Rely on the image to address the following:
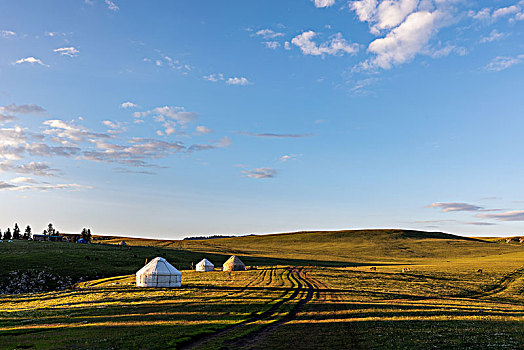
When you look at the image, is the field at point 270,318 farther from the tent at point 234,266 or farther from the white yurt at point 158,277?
the tent at point 234,266

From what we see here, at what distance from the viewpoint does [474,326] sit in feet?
85.0

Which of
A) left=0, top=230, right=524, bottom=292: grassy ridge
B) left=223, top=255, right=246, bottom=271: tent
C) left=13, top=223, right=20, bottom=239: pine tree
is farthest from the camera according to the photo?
left=13, top=223, right=20, bottom=239: pine tree

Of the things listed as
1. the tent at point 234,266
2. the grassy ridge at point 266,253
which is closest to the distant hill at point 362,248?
the grassy ridge at point 266,253

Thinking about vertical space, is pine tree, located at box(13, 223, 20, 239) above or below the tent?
above

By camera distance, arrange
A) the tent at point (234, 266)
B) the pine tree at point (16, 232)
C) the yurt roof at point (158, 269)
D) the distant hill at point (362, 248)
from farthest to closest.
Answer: the pine tree at point (16, 232) < the distant hill at point (362, 248) < the tent at point (234, 266) < the yurt roof at point (158, 269)

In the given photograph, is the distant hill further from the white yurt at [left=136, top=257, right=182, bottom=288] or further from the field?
the field

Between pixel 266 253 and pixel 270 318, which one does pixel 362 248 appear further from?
pixel 270 318

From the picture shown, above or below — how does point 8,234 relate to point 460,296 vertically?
above

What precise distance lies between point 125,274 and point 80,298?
3365 centimetres

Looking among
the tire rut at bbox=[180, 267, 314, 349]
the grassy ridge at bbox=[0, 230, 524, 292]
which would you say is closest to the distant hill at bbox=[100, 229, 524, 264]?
the grassy ridge at bbox=[0, 230, 524, 292]

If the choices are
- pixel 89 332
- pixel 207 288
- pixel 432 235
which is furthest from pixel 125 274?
pixel 432 235

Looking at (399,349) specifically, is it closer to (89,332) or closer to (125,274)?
(89,332)

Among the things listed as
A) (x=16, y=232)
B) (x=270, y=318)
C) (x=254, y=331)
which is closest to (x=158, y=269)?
(x=270, y=318)

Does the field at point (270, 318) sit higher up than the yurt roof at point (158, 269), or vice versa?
the yurt roof at point (158, 269)
